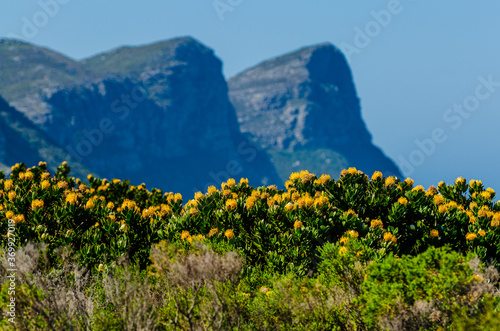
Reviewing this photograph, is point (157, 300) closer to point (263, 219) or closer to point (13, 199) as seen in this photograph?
point (263, 219)

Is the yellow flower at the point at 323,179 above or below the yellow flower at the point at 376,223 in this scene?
above

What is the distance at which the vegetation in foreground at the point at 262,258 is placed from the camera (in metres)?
5.25

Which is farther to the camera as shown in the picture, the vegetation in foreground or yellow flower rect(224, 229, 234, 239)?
yellow flower rect(224, 229, 234, 239)

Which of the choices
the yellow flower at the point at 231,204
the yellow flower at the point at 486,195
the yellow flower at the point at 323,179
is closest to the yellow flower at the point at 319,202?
the yellow flower at the point at 323,179

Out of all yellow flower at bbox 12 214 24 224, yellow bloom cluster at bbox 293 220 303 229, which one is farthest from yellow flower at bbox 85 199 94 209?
yellow bloom cluster at bbox 293 220 303 229

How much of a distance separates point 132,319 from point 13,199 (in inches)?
163

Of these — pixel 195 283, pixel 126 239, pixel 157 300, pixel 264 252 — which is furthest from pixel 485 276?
pixel 126 239

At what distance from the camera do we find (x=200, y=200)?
8422mm

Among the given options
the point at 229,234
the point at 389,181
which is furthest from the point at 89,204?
the point at 389,181

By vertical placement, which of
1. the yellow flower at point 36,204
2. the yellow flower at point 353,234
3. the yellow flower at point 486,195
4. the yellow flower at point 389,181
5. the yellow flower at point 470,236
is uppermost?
the yellow flower at point 36,204

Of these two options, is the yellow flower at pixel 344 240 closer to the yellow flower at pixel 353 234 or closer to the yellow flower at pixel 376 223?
the yellow flower at pixel 353 234

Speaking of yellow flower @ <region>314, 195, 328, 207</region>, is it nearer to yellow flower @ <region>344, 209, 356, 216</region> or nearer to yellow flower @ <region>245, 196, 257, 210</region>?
yellow flower @ <region>344, 209, 356, 216</region>

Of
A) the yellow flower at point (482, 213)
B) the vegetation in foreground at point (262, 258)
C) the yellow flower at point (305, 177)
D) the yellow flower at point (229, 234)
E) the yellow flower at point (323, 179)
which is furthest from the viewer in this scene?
the yellow flower at point (305, 177)

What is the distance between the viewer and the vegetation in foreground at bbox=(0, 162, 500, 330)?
5.25 meters
